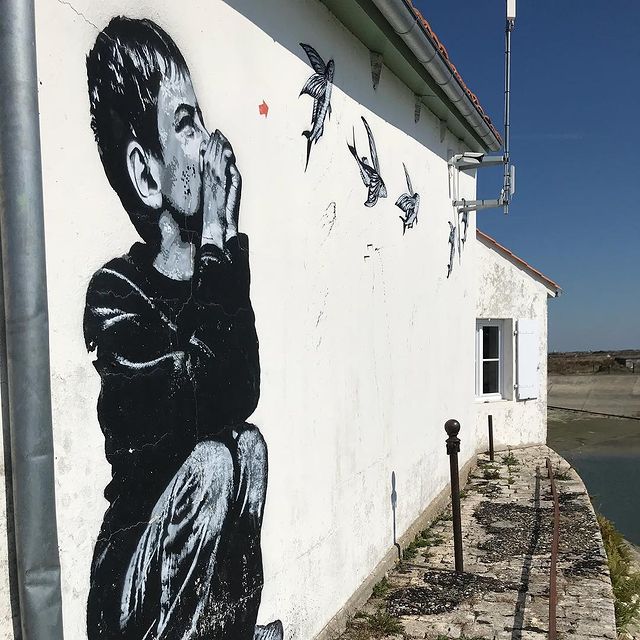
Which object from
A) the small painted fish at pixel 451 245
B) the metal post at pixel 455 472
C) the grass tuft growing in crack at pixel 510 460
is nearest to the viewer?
the metal post at pixel 455 472

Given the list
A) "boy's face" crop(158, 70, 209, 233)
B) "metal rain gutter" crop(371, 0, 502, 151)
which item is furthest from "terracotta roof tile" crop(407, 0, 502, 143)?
"boy's face" crop(158, 70, 209, 233)

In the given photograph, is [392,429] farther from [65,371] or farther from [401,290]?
[65,371]

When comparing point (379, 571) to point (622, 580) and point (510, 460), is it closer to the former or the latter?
point (622, 580)

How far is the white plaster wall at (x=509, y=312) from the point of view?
11.5 metres

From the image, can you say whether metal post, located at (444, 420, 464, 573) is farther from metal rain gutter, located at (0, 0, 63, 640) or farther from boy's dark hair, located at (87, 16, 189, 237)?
metal rain gutter, located at (0, 0, 63, 640)

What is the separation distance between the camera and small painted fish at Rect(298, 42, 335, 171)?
3.95 meters

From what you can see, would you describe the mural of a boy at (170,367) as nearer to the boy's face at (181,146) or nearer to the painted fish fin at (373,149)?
the boy's face at (181,146)

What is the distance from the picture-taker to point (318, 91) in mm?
4086

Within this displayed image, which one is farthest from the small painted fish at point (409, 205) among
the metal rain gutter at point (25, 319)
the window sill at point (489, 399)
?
the window sill at point (489, 399)

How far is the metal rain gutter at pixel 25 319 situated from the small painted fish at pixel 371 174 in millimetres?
3152

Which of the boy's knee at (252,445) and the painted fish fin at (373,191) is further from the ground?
the painted fish fin at (373,191)

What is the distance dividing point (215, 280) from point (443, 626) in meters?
3.12

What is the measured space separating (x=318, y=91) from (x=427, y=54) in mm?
1641

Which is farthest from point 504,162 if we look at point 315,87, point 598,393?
point 598,393
